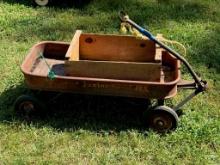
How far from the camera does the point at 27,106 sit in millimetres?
4125

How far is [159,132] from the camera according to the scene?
13.1ft

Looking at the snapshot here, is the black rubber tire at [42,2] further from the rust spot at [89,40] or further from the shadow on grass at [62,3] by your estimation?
the rust spot at [89,40]

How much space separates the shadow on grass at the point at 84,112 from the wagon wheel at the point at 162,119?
0.43ft

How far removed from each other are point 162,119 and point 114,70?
0.54 m

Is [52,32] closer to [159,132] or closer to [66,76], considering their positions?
[66,76]

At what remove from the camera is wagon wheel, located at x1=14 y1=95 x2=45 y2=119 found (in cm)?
408

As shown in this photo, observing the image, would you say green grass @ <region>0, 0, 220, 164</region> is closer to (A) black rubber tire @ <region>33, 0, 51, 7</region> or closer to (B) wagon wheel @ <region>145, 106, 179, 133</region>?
(B) wagon wheel @ <region>145, 106, 179, 133</region>

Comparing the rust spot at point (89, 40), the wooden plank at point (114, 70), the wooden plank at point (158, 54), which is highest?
the rust spot at point (89, 40)

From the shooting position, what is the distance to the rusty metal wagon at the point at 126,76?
3896 mm

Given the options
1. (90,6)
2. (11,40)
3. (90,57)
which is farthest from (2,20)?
(90,57)

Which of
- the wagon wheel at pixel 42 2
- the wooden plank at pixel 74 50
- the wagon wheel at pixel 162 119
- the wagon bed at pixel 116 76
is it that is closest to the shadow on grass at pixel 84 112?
the wagon wheel at pixel 162 119

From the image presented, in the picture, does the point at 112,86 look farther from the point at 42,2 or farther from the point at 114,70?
the point at 42,2

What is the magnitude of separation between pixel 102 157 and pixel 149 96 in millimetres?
598

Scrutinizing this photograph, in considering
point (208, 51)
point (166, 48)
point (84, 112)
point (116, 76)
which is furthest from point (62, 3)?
point (166, 48)
